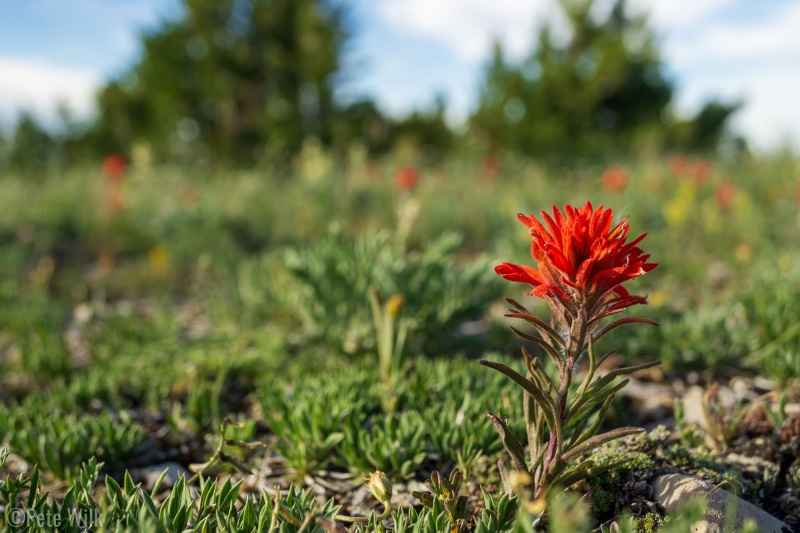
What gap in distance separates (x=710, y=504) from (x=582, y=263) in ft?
2.80

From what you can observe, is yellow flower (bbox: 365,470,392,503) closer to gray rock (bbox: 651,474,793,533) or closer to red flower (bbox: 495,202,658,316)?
red flower (bbox: 495,202,658,316)

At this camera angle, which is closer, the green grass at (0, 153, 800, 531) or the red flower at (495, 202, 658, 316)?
the red flower at (495, 202, 658, 316)

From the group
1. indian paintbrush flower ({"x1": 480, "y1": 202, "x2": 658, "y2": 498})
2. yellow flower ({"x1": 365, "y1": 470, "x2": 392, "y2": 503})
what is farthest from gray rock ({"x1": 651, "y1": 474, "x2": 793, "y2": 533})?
yellow flower ({"x1": 365, "y1": 470, "x2": 392, "y2": 503})

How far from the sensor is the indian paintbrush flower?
156cm

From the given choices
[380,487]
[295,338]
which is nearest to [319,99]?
[295,338]

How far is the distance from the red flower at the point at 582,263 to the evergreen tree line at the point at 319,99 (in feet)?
Answer: 50.7

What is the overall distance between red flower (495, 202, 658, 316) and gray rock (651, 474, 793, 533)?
2.14 ft

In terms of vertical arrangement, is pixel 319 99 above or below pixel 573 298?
above

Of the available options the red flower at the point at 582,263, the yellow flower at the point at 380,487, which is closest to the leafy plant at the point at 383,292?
the yellow flower at the point at 380,487

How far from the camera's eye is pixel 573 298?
5.33 feet

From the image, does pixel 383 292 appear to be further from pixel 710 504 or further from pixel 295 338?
pixel 710 504

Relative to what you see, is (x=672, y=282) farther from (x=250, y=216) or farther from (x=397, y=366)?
(x=250, y=216)

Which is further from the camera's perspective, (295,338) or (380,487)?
(295,338)

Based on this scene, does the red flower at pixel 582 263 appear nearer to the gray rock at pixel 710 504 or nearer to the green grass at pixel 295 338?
the green grass at pixel 295 338
